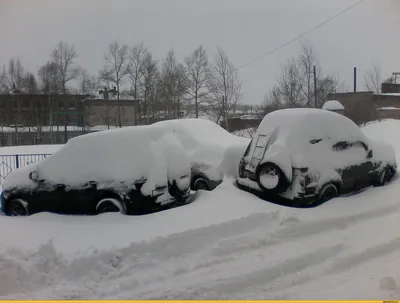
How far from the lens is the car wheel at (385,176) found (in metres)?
5.08

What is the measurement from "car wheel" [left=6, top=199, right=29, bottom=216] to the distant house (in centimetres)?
438

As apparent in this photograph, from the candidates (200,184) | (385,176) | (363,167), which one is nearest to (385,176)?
(385,176)

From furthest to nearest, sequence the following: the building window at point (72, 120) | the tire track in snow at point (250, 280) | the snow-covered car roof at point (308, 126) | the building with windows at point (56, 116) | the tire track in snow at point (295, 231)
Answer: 1. the building window at point (72, 120)
2. the snow-covered car roof at point (308, 126)
3. the building with windows at point (56, 116)
4. the tire track in snow at point (295, 231)
5. the tire track in snow at point (250, 280)

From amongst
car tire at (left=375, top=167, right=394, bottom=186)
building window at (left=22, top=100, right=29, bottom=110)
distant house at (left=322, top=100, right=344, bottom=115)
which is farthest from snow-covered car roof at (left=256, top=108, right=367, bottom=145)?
building window at (left=22, top=100, right=29, bottom=110)

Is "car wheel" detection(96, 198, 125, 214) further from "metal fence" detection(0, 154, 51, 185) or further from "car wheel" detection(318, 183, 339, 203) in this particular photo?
"metal fence" detection(0, 154, 51, 185)

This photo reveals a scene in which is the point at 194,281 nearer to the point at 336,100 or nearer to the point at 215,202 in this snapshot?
the point at 215,202

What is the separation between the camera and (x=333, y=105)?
5422mm

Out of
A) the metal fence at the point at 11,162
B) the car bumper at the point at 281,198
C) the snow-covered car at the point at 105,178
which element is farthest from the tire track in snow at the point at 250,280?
the metal fence at the point at 11,162

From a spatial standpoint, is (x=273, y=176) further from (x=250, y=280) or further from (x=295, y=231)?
(x=250, y=280)

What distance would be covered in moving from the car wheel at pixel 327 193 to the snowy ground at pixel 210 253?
0.71 feet

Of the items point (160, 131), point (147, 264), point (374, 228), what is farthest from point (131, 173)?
point (374, 228)

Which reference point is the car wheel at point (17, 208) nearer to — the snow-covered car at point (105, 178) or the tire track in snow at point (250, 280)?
the snow-covered car at point (105, 178)

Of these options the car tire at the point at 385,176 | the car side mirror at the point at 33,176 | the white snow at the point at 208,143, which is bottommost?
the car tire at the point at 385,176

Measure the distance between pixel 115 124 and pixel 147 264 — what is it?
3166 mm
